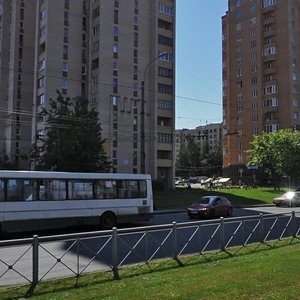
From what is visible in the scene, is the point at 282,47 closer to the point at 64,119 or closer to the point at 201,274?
the point at 64,119

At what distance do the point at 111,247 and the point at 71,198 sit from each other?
35.7 ft

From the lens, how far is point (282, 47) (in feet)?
311

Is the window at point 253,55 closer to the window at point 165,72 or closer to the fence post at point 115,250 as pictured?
the window at point 165,72

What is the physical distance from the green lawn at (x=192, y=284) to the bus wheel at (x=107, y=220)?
1112 centimetres

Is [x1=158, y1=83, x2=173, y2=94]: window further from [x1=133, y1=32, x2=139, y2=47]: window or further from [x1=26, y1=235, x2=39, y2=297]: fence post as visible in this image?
[x1=26, y1=235, x2=39, y2=297]: fence post

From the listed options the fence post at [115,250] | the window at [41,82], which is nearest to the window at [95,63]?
the window at [41,82]

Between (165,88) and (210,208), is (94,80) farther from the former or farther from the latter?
(210,208)

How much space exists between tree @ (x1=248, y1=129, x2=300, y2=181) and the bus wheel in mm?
47974

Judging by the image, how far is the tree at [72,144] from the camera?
42969 mm

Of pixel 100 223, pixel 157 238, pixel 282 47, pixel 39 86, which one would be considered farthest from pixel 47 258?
pixel 282 47

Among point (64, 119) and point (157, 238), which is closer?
point (157, 238)

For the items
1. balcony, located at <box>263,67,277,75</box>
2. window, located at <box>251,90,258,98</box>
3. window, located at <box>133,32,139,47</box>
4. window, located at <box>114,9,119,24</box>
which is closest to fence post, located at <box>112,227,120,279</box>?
window, located at <box>114,9,119,24</box>

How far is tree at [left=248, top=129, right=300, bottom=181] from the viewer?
65.8m

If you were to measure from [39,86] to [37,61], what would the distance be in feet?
12.9
